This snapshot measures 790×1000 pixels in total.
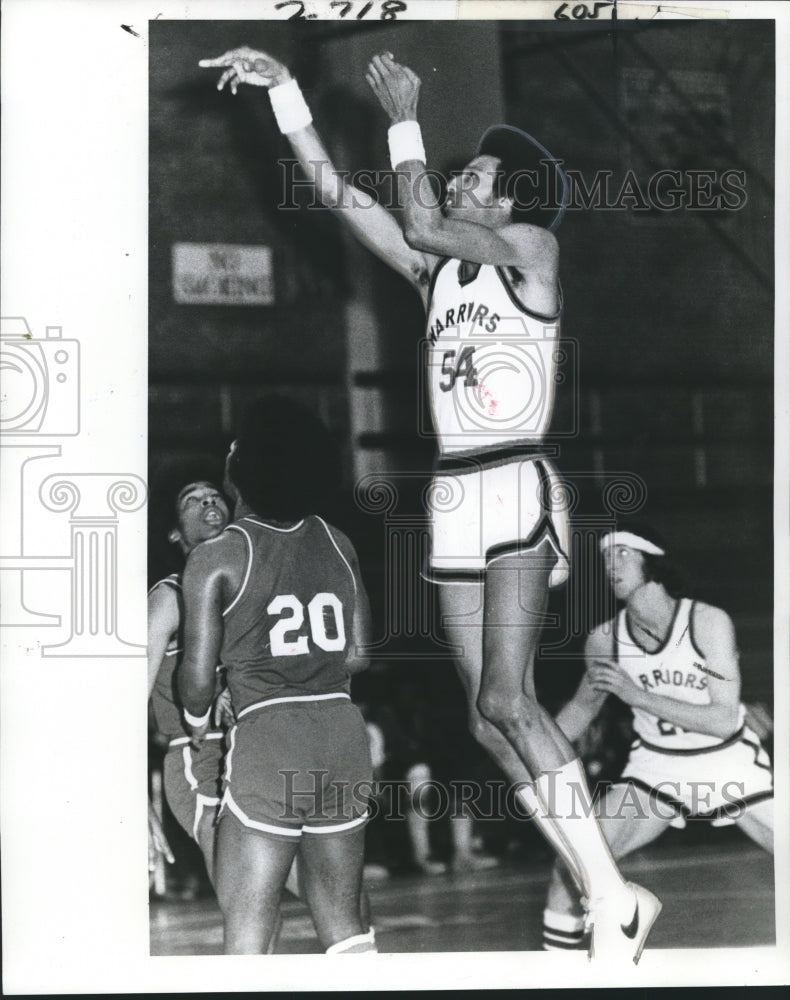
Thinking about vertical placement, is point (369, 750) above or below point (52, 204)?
below

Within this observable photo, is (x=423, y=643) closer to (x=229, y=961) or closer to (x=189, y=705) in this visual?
(x=189, y=705)

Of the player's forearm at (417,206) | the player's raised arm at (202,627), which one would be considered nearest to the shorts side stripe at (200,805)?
the player's raised arm at (202,627)

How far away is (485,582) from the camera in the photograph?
127 inches

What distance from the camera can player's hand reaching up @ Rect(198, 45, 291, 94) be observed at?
3252 millimetres

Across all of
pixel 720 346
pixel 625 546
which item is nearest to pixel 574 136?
pixel 720 346

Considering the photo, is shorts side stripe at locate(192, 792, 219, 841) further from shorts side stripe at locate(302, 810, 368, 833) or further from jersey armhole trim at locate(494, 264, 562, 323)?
jersey armhole trim at locate(494, 264, 562, 323)

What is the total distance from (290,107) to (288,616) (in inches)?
59.6

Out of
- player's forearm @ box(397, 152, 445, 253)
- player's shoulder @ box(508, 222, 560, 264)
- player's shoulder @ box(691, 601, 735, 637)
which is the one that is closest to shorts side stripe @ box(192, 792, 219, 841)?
player's shoulder @ box(691, 601, 735, 637)

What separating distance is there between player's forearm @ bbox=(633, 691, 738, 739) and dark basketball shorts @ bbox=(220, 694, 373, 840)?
34.8 inches

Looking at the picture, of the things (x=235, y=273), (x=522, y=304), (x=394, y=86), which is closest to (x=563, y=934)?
(x=522, y=304)

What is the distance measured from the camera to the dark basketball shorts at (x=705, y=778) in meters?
3.25

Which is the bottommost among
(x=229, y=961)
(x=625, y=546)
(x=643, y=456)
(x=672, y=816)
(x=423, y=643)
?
(x=229, y=961)

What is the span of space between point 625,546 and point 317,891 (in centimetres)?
137

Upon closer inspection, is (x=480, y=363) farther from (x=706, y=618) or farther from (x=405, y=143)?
(x=706, y=618)
